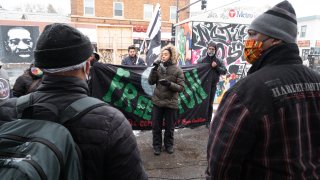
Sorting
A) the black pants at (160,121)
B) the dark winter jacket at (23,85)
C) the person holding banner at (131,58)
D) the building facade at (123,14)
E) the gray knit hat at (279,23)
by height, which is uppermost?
the building facade at (123,14)

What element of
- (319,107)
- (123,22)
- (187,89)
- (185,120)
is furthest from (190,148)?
(123,22)

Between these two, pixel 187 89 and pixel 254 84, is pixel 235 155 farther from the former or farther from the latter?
pixel 187 89

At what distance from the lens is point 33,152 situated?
1.13m

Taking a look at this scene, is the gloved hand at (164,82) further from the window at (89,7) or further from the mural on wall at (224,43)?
the window at (89,7)

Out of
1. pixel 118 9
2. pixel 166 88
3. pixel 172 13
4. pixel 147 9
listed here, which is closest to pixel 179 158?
pixel 166 88

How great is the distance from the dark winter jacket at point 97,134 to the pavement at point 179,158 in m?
2.85

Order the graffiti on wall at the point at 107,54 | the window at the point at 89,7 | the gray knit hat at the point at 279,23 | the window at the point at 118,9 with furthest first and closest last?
the window at the point at 118,9
the window at the point at 89,7
the graffiti on wall at the point at 107,54
the gray knit hat at the point at 279,23

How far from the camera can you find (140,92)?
5.71 meters

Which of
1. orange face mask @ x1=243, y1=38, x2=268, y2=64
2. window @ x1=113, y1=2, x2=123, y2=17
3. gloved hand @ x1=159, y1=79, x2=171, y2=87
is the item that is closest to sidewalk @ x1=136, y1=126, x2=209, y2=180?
gloved hand @ x1=159, y1=79, x2=171, y2=87

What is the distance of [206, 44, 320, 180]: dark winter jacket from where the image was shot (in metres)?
1.64

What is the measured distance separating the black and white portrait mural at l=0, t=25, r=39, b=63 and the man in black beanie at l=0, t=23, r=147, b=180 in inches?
1046

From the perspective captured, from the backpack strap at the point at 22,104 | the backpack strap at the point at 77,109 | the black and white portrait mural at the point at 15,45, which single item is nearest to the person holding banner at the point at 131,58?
the backpack strap at the point at 22,104

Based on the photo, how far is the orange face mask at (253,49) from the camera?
1.88 meters

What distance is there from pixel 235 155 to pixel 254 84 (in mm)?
442
